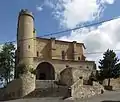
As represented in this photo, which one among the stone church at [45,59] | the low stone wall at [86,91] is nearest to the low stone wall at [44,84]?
the stone church at [45,59]

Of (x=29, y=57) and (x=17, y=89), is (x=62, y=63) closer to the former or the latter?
(x=29, y=57)

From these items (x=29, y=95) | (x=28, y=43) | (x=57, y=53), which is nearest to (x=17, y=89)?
(x=29, y=95)

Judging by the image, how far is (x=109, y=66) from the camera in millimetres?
49688

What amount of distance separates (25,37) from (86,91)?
22.5m

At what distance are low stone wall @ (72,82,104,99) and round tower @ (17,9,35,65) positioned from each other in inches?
709

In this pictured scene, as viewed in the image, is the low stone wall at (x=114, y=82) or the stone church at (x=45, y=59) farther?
the stone church at (x=45, y=59)

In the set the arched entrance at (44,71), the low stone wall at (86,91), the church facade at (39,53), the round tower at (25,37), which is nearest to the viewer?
the low stone wall at (86,91)

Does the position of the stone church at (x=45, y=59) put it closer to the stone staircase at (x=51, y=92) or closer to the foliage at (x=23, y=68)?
the foliage at (x=23, y=68)

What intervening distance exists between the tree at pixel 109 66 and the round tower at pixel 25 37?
46.9 ft

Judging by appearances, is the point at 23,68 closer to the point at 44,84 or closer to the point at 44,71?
the point at 44,84

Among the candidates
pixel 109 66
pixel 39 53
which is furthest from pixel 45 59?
pixel 109 66

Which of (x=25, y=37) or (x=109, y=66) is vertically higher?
(x=25, y=37)

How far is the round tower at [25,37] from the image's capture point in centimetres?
5581

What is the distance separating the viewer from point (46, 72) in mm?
59469
